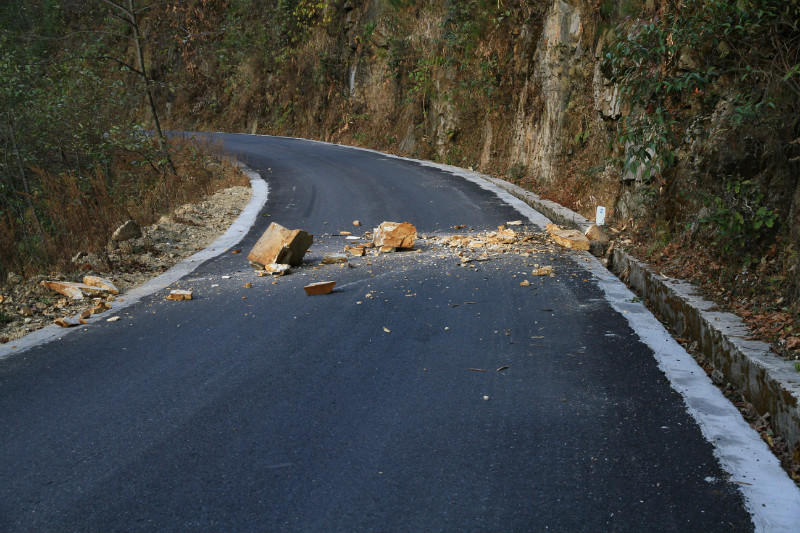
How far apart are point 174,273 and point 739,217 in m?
5.93

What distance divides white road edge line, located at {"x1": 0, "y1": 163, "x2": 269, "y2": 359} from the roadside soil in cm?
14

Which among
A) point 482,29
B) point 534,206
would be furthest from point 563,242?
point 482,29

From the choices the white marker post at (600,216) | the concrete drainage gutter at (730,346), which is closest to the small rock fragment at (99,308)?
the concrete drainage gutter at (730,346)

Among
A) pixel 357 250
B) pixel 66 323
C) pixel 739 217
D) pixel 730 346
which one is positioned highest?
pixel 739 217

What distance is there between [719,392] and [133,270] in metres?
6.46

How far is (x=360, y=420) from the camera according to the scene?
3660mm

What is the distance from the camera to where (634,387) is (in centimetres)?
402

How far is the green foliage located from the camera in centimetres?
522

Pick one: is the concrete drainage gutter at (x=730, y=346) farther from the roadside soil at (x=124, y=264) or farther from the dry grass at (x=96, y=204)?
the dry grass at (x=96, y=204)

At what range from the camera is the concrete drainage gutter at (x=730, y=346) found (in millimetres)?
3391

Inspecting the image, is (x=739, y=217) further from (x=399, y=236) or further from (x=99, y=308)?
(x=99, y=308)

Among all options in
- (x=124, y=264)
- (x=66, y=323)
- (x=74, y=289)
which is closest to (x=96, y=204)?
(x=124, y=264)

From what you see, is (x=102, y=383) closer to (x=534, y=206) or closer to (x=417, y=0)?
(x=534, y=206)

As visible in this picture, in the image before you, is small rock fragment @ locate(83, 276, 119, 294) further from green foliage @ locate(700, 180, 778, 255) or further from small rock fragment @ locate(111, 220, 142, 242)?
green foliage @ locate(700, 180, 778, 255)
